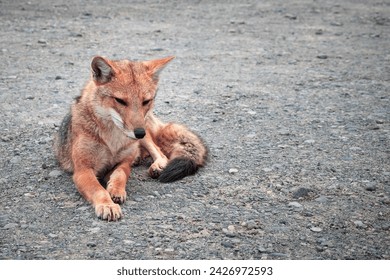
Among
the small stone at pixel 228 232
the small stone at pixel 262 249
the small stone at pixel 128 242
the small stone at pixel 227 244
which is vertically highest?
the small stone at pixel 128 242

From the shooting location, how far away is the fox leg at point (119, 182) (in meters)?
4.34

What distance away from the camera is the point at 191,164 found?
4.87 m

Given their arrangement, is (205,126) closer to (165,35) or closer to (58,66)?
(58,66)

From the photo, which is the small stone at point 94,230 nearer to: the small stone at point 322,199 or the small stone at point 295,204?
the small stone at point 295,204

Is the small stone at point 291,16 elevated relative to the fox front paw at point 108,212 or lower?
lower

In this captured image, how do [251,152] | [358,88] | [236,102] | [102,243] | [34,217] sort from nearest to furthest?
[102,243], [34,217], [251,152], [236,102], [358,88]

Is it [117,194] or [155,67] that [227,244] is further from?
[155,67]

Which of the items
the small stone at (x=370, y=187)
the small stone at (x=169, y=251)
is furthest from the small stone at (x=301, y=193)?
the small stone at (x=169, y=251)

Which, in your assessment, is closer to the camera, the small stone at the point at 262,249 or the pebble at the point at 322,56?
the small stone at the point at 262,249

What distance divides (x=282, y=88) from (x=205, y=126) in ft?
6.65

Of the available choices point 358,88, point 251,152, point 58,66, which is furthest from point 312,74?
point 58,66

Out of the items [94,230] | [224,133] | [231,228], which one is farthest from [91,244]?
[224,133]

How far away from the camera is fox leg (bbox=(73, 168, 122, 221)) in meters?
4.05

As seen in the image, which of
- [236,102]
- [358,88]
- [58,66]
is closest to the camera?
[236,102]
